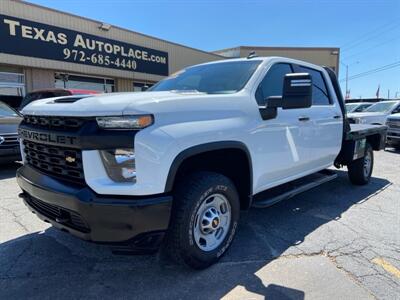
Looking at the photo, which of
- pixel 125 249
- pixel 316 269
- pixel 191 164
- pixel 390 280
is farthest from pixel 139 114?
pixel 390 280

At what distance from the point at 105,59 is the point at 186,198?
13.6 metres

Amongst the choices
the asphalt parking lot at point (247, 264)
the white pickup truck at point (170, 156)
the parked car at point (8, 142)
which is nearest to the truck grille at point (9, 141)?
the parked car at point (8, 142)

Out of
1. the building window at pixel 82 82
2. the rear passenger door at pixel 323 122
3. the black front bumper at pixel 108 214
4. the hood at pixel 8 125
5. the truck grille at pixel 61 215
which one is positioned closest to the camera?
the black front bumper at pixel 108 214

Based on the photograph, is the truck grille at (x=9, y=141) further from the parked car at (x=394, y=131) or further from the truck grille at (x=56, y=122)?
the parked car at (x=394, y=131)

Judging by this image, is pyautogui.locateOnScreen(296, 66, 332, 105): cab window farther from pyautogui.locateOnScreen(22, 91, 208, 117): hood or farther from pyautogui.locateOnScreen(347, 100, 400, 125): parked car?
pyautogui.locateOnScreen(347, 100, 400, 125): parked car

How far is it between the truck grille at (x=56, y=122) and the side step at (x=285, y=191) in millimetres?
1998

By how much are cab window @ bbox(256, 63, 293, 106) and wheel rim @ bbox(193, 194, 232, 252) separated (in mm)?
1129

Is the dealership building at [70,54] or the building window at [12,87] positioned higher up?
the dealership building at [70,54]

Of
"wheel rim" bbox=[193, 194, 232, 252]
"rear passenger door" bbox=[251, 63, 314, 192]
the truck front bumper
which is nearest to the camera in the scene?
"wheel rim" bbox=[193, 194, 232, 252]

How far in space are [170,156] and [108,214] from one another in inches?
23.6

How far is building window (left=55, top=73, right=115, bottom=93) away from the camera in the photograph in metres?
14.0

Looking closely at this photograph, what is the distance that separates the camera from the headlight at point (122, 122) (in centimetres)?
236

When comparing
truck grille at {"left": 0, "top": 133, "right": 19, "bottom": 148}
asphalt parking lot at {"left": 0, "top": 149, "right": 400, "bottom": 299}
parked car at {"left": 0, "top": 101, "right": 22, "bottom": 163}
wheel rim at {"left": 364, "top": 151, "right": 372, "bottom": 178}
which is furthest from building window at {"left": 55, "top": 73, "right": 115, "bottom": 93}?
wheel rim at {"left": 364, "top": 151, "right": 372, "bottom": 178}

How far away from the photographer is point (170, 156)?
244 cm
